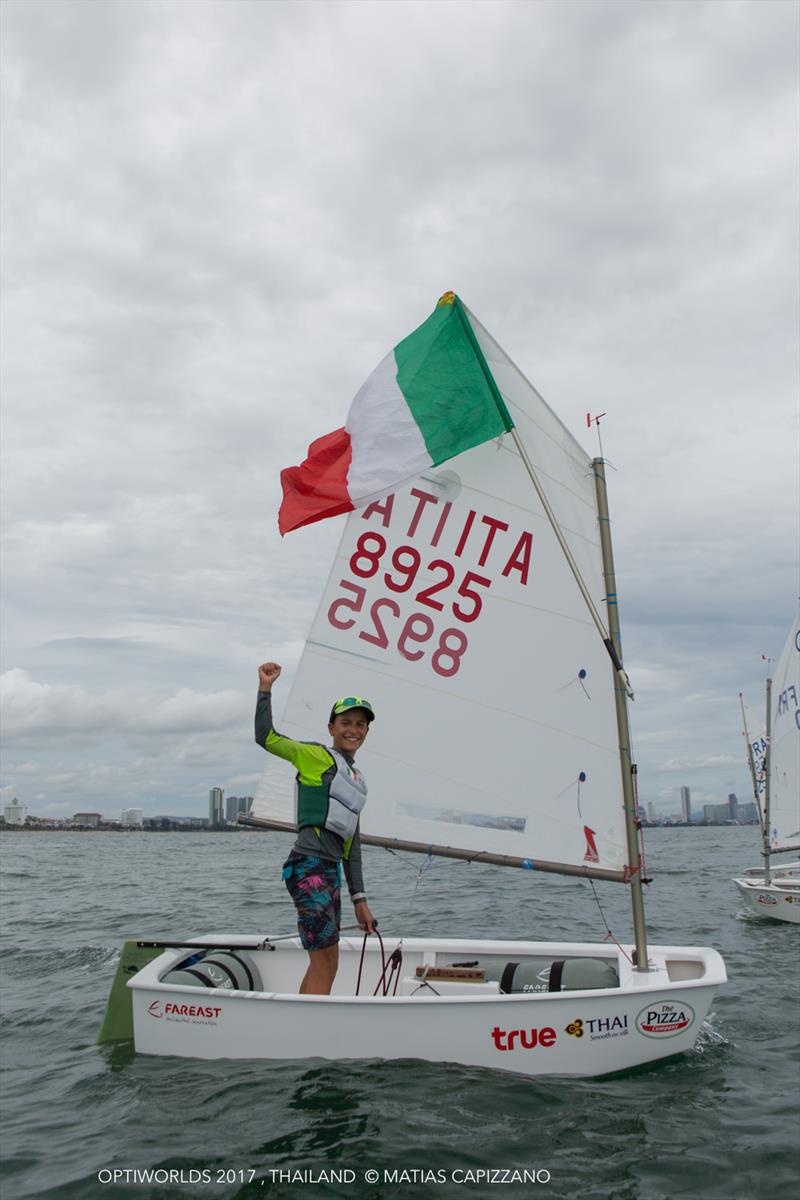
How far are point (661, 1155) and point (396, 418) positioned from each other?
580 centimetres

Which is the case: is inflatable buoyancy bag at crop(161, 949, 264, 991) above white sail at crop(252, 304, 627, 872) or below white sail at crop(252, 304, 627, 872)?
below

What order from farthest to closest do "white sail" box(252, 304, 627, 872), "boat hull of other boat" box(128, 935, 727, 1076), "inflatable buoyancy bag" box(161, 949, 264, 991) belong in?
"white sail" box(252, 304, 627, 872) < "inflatable buoyancy bag" box(161, 949, 264, 991) < "boat hull of other boat" box(128, 935, 727, 1076)

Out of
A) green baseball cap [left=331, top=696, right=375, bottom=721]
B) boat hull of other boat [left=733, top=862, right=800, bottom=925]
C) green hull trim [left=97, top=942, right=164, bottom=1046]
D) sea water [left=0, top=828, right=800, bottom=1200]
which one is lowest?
boat hull of other boat [left=733, top=862, right=800, bottom=925]

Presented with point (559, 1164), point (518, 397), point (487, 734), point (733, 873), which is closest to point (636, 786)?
point (487, 734)

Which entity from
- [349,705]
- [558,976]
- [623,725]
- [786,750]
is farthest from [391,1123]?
[786,750]

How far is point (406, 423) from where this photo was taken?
295 inches

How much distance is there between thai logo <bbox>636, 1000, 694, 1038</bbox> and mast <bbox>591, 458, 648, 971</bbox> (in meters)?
0.44

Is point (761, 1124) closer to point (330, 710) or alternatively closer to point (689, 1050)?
point (689, 1050)

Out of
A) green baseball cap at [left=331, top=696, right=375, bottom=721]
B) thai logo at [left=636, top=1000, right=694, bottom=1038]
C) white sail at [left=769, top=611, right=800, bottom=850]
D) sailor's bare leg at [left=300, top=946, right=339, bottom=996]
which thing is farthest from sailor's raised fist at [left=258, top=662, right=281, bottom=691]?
white sail at [left=769, top=611, right=800, bottom=850]

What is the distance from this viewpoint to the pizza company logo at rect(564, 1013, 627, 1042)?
6008 mm

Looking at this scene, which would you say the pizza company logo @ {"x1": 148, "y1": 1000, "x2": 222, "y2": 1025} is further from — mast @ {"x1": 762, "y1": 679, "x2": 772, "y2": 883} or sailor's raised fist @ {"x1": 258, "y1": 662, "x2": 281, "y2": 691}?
mast @ {"x1": 762, "y1": 679, "x2": 772, "y2": 883}

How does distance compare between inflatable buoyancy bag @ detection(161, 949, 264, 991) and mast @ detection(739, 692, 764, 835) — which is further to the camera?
mast @ detection(739, 692, 764, 835)

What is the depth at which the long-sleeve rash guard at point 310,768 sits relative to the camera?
623 cm

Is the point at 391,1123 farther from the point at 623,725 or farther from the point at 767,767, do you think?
the point at 767,767
